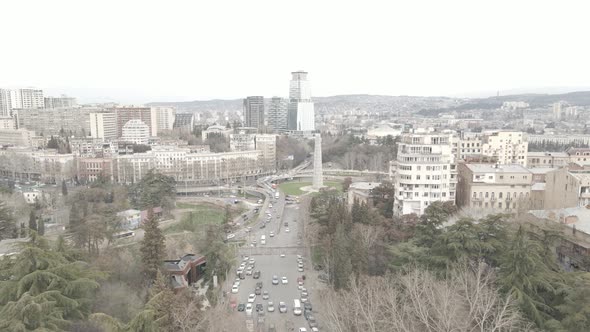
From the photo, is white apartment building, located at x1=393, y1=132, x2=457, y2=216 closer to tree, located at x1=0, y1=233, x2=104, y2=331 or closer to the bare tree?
the bare tree

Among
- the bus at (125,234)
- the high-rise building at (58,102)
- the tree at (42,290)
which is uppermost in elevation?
the high-rise building at (58,102)

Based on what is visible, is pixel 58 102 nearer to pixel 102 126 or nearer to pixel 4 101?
pixel 4 101

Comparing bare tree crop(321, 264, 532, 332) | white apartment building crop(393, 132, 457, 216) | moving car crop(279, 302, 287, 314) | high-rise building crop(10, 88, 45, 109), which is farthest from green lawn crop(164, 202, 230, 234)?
high-rise building crop(10, 88, 45, 109)

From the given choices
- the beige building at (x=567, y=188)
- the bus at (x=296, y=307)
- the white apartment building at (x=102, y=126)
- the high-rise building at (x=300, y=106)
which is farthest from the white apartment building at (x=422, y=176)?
the high-rise building at (x=300, y=106)

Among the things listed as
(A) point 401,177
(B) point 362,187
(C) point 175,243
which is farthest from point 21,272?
(B) point 362,187

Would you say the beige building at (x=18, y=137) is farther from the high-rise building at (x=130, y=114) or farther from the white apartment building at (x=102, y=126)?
the high-rise building at (x=130, y=114)

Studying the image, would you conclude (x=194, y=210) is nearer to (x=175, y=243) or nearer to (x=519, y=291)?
(x=175, y=243)

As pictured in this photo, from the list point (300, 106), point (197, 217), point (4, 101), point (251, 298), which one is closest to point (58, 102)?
point (4, 101)
